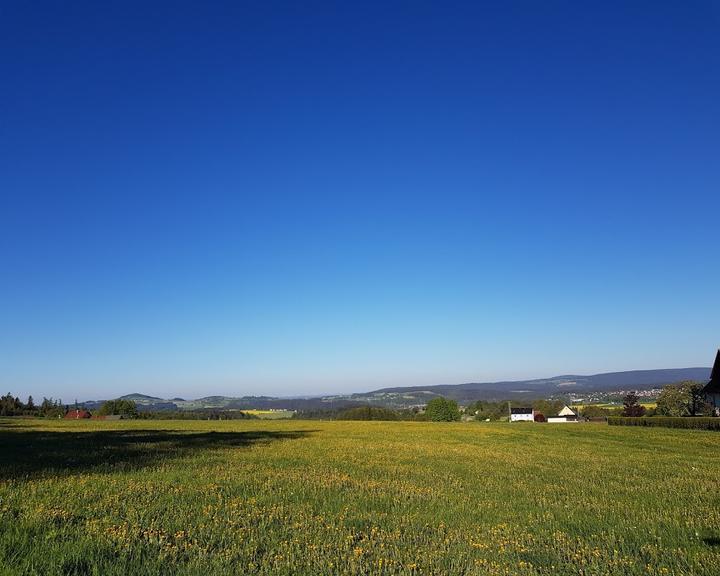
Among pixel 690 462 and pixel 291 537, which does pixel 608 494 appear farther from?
pixel 690 462

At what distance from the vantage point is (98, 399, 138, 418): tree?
135m

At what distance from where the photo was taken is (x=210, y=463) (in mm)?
17172

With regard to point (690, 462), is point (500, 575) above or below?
above

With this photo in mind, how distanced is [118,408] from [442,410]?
83425 mm

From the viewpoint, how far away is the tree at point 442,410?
410 feet

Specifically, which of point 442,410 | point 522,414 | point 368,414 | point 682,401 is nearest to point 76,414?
point 368,414

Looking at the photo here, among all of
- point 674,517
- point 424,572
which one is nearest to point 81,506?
point 424,572

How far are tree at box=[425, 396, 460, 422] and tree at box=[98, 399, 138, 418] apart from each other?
7454 centimetres

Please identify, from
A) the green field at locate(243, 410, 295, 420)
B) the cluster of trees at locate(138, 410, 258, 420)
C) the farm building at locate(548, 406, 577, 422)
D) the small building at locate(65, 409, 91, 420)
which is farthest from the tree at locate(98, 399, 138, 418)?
the farm building at locate(548, 406, 577, 422)

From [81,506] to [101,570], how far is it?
4188mm

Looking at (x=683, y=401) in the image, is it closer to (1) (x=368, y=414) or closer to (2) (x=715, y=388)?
(2) (x=715, y=388)

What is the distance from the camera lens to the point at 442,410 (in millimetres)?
126938

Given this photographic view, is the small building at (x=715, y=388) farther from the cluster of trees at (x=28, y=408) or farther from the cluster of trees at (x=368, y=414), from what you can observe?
the cluster of trees at (x=28, y=408)

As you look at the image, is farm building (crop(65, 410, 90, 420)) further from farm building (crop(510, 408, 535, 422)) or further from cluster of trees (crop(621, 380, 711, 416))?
cluster of trees (crop(621, 380, 711, 416))
